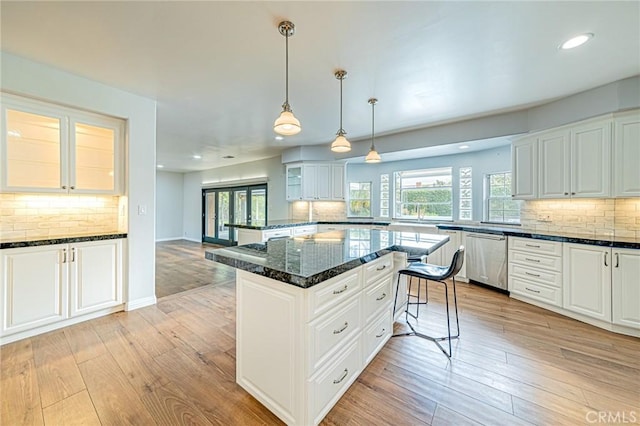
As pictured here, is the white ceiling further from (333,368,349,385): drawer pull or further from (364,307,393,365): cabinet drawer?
(333,368,349,385): drawer pull

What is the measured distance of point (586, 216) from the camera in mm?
3293

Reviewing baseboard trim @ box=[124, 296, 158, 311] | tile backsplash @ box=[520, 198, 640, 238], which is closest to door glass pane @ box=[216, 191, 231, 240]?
baseboard trim @ box=[124, 296, 158, 311]

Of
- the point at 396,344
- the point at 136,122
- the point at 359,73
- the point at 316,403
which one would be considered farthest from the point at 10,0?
the point at 396,344

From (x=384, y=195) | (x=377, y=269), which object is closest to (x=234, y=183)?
(x=384, y=195)

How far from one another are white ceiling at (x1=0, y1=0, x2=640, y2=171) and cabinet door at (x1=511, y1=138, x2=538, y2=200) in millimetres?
696

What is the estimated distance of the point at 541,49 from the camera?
7.24ft

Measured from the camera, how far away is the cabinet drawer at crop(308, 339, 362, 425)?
1423 millimetres

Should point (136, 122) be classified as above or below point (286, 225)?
above

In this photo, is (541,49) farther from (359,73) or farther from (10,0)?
(10,0)

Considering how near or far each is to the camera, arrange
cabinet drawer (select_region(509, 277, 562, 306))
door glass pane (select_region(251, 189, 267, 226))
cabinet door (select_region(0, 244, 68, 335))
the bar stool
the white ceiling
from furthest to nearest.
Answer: door glass pane (select_region(251, 189, 267, 226)), cabinet drawer (select_region(509, 277, 562, 306)), cabinet door (select_region(0, 244, 68, 335)), the bar stool, the white ceiling

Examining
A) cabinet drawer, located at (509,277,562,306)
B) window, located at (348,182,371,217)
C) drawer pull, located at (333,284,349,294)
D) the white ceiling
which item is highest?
the white ceiling

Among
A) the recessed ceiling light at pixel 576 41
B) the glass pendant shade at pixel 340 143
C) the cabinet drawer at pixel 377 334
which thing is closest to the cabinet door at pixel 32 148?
the glass pendant shade at pixel 340 143

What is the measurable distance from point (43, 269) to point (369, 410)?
3.24m

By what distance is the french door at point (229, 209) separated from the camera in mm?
7387
